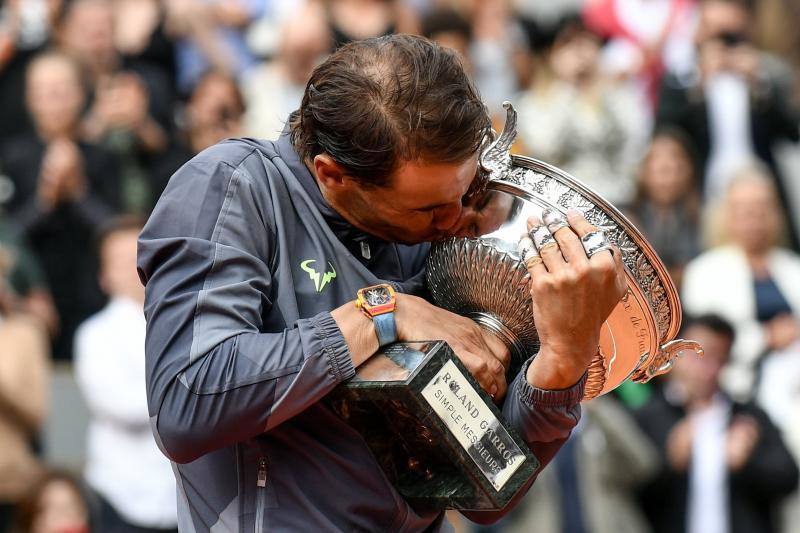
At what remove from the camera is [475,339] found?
9.25 ft

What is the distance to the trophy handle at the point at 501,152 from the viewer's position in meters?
2.89

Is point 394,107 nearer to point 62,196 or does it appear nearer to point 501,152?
point 501,152

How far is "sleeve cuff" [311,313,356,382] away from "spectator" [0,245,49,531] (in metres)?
4.26

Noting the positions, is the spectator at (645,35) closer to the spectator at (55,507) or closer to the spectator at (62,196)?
the spectator at (62,196)

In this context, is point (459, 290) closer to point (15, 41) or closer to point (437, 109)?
point (437, 109)

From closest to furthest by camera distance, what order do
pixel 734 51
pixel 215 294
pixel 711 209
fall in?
pixel 215 294 < pixel 711 209 < pixel 734 51

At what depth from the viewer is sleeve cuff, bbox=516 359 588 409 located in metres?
2.77

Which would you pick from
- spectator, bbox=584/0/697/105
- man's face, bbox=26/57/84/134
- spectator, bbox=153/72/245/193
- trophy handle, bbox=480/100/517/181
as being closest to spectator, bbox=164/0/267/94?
spectator, bbox=153/72/245/193

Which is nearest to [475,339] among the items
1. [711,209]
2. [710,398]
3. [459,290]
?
[459,290]

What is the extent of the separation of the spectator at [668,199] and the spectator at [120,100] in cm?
305

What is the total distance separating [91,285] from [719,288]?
3633mm

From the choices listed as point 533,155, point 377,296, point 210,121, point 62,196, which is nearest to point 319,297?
point 377,296

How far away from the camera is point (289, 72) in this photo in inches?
323

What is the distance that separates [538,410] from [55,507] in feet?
13.4
